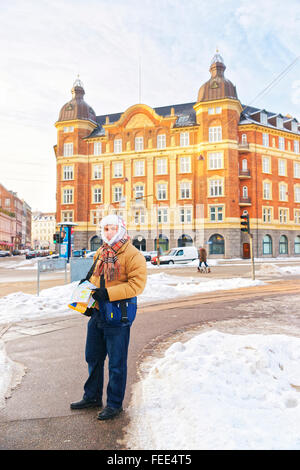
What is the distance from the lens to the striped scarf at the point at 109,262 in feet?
10.4

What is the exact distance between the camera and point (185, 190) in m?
42.2

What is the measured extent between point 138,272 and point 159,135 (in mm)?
42197

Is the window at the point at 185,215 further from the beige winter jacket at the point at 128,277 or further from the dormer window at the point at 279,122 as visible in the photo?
the beige winter jacket at the point at 128,277

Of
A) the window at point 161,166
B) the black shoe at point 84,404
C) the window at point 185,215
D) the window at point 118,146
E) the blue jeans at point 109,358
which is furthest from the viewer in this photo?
the window at point 118,146

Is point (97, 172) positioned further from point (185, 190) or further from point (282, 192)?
point (282, 192)

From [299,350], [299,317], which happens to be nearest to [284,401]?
[299,350]

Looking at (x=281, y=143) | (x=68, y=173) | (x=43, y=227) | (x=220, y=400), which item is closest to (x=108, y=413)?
(x=220, y=400)

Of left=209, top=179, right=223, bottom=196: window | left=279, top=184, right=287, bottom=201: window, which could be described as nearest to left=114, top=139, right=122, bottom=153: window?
left=209, top=179, right=223, bottom=196: window

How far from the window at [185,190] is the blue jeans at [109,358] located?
39.5 meters

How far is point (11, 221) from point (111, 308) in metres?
101

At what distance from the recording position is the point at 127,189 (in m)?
43.9

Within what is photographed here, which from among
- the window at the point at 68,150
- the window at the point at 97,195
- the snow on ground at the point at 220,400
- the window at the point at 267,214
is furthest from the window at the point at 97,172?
the snow on ground at the point at 220,400

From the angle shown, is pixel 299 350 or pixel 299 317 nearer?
pixel 299 350
